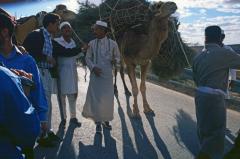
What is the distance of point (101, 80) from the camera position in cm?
952

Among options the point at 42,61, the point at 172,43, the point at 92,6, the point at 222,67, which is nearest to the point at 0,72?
the point at 222,67

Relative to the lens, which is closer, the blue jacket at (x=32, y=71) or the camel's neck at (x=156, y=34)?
the blue jacket at (x=32, y=71)

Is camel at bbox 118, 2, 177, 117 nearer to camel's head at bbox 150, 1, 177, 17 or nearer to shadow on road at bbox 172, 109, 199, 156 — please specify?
camel's head at bbox 150, 1, 177, 17

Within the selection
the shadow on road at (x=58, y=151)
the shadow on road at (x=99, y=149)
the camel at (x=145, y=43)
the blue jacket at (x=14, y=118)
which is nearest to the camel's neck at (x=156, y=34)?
the camel at (x=145, y=43)

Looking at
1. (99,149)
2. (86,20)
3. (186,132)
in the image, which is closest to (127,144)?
(99,149)

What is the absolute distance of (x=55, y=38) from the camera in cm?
945

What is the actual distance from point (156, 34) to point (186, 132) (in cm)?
266

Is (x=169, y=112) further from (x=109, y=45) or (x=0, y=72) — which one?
(x=0, y=72)

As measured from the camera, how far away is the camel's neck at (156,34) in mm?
10795

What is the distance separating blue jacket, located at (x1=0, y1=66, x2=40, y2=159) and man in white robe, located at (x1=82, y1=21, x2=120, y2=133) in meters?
6.48

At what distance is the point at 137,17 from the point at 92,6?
249cm

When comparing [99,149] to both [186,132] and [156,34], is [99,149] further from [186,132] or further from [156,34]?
[156,34]

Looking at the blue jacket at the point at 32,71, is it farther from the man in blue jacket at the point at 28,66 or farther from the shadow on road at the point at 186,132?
the shadow on road at the point at 186,132

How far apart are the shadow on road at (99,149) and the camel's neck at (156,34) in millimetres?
2951
